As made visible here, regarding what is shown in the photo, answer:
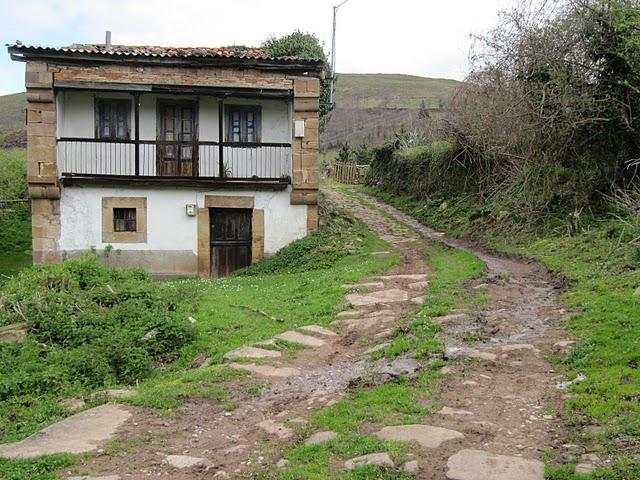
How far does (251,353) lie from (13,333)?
3284mm

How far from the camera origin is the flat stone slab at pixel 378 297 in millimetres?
10156

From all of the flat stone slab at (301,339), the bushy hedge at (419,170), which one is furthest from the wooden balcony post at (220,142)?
the flat stone slab at (301,339)

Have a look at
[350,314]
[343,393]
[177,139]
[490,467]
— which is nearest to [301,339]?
[350,314]

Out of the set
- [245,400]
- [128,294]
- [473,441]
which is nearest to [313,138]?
[128,294]

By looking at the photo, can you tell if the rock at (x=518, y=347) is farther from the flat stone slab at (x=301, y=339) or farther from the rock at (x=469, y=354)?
the flat stone slab at (x=301, y=339)

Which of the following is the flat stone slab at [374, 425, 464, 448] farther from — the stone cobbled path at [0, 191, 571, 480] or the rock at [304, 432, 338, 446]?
the rock at [304, 432, 338, 446]

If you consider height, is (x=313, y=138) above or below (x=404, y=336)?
above

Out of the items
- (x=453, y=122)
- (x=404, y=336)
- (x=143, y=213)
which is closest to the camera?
(x=404, y=336)

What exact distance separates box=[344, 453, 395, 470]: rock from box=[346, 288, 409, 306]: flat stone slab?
5552 mm

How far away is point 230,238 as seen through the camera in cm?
1631

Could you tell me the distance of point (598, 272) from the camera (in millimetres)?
10094

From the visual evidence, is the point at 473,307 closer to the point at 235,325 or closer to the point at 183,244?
the point at 235,325

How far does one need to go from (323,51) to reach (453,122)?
8786 millimetres

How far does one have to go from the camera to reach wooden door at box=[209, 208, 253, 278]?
16.2m
